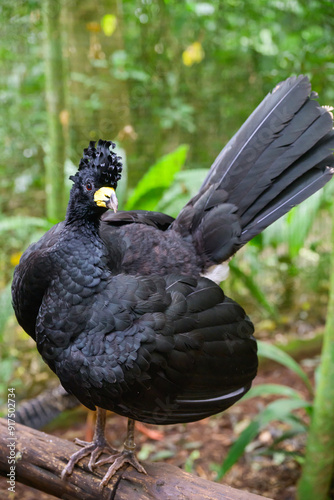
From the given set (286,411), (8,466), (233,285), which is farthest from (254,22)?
(8,466)

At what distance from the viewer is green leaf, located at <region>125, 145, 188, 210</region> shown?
3.04 meters

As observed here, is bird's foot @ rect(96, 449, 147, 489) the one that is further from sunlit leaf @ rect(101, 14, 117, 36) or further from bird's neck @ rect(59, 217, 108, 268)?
sunlit leaf @ rect(101, 14, 117, 36)

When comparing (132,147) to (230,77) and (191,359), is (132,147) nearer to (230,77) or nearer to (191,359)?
(230,77)

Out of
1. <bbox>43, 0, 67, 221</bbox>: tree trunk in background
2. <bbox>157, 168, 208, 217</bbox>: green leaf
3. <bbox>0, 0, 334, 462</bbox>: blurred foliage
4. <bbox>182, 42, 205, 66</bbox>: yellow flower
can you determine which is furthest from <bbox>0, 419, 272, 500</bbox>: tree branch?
<bbox>182, 42, 205, 66</bbox>: yellow flower

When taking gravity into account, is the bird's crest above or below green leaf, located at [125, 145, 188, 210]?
below

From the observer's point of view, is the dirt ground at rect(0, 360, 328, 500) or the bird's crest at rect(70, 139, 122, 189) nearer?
the bird's crest at rect(70, 139, 122, 189)

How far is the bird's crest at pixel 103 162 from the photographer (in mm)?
1755

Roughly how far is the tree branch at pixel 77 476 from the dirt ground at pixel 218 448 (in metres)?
1.08

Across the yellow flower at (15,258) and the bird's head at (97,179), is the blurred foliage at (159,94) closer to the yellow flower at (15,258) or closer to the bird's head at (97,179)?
the yellow flower at (15,258)

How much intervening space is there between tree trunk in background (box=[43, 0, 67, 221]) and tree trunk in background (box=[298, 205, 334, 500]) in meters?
2.08

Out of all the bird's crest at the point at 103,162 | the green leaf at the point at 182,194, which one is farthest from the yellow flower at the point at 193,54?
the bird's crest at the point at 103,162

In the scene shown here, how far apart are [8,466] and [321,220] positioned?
3661 millimetres

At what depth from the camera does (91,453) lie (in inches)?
84.2

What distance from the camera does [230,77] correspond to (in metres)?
4.54
